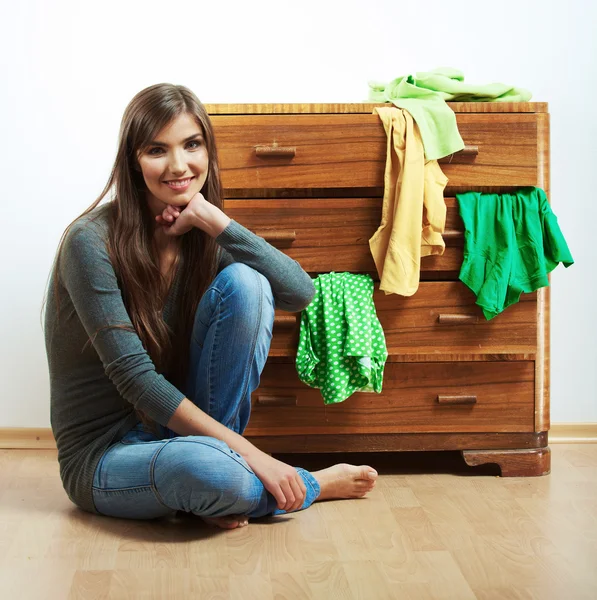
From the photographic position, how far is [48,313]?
1.81 m

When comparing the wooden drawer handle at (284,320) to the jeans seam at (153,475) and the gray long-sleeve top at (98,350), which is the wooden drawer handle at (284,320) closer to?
the gray long-sleeve top at (98,350)

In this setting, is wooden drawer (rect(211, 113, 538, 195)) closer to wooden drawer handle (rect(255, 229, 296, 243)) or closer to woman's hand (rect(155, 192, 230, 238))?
Answer: wooden drawer handle (rect(255, 229, 296, 243))

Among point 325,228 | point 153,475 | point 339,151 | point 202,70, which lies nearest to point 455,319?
point 325,228

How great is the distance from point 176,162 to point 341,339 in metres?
0.59

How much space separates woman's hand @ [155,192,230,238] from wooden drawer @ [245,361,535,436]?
478 millimetres

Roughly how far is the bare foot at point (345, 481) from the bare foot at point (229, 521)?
0.70 ft

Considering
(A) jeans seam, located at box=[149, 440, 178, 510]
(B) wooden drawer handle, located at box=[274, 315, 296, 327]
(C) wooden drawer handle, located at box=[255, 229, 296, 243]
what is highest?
(C) wooden drawer handle, located at box=[255, 229, 296, 243]

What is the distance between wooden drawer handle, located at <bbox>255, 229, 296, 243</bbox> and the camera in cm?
207

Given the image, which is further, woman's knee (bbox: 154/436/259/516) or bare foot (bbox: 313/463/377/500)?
bare foot (bbox: 313/463/377/500)

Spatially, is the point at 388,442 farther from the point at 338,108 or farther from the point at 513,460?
the point at 338,108

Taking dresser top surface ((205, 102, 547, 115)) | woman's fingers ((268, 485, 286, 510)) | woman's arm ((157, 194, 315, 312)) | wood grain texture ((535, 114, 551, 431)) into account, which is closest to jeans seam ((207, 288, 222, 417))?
woman's arm ((157, 194, 315, 312))

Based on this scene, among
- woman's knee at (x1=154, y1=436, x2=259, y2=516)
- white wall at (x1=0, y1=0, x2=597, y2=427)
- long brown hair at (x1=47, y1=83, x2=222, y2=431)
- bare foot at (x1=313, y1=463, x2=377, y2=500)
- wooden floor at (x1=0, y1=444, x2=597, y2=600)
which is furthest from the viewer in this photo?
white wall at (x1=0, y1=0, x2=597, y2=427)

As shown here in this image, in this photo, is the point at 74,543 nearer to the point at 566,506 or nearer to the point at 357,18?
the point at 566,506

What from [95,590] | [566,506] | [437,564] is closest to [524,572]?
[437,564]
